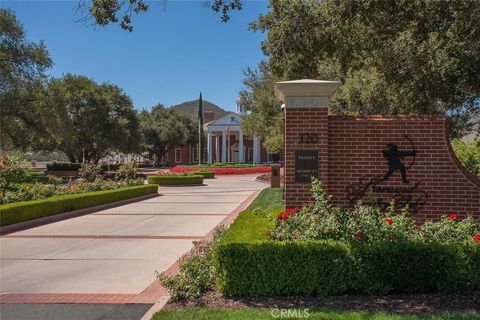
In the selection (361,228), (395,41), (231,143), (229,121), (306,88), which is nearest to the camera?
(361,228)

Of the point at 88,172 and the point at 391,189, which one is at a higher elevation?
the point at 391,189

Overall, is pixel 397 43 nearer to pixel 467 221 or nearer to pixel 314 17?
pixel 314 17

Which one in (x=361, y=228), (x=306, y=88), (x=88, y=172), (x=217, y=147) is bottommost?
(x=361, y=228)

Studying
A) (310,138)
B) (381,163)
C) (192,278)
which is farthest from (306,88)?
(192,278)

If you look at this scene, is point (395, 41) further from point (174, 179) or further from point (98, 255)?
point (174, 179)

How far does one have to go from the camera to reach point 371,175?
814cm

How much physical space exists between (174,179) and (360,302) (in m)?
24.6

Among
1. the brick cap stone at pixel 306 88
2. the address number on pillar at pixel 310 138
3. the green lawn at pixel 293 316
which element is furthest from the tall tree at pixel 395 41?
the green lawn at pixel 293 316

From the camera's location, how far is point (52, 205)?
13289 mm

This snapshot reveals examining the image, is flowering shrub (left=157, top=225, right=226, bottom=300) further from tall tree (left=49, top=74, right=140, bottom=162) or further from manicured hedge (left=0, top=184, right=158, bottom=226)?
tall tree (left=49, top=74, right=140, bottom=162)

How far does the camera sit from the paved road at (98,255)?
233 inches

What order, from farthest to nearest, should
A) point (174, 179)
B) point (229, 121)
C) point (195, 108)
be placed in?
point (195, 108), point (229, 121), point (174, 179)
